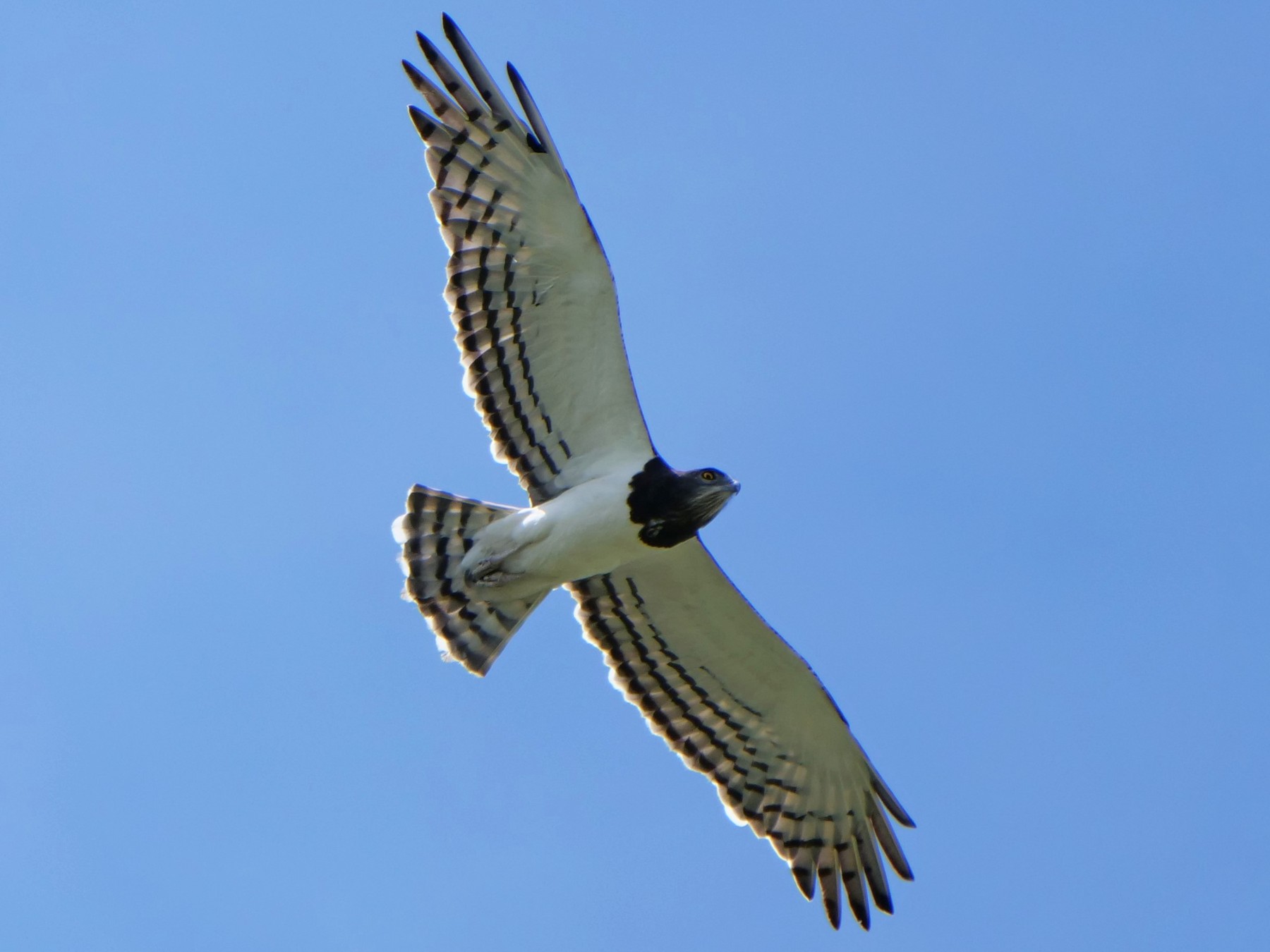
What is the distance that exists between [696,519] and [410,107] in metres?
3.16

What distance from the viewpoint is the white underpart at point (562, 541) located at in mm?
11492

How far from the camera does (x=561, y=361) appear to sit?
38.4 feet

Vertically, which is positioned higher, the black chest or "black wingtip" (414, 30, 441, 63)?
"black wingtip" (414, 30, 441, 63)

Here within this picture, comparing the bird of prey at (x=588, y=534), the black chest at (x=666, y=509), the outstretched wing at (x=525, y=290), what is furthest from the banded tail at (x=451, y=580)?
the black chest at (x=666, y=509)

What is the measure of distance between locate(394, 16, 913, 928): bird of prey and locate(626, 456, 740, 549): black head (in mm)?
12

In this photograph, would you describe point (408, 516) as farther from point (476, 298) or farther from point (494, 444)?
point (476, 298)

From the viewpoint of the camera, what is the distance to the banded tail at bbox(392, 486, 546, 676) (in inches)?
467

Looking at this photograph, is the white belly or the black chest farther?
the white belly

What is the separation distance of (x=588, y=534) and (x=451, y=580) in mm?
1082

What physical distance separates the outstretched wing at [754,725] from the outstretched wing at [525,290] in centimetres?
104

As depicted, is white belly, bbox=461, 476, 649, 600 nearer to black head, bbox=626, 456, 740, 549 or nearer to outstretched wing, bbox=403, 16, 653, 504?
black head, bbox=626, 456, 740, 549

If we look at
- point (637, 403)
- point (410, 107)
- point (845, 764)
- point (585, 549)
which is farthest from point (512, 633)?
point (410, 107)

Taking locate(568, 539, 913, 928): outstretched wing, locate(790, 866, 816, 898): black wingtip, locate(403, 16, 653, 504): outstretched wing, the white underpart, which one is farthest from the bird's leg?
locate(790, 866, 816, 898): black wingtip

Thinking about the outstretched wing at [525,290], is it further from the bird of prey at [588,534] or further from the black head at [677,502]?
the black head at [677,502]
